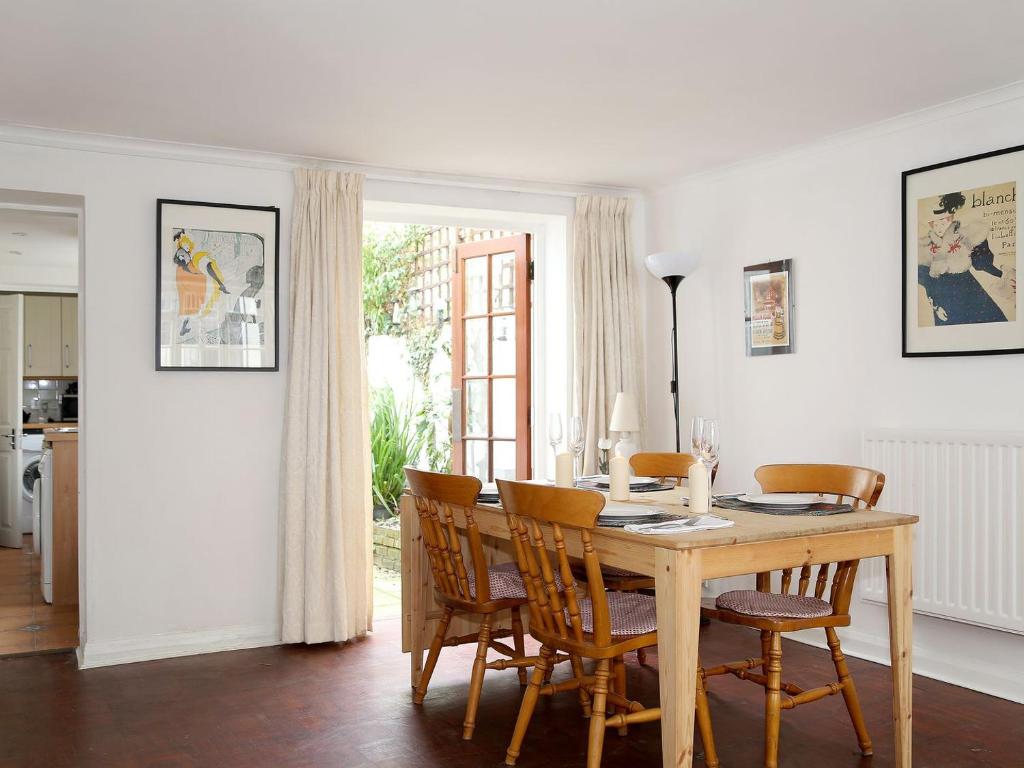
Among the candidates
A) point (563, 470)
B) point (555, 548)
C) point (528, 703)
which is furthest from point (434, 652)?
point (555, 548)

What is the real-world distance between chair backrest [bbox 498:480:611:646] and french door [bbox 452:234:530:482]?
2703 mm

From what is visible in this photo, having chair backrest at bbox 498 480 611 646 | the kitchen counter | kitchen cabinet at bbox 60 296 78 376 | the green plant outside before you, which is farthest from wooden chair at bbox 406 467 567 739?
kitchen cabinet at bbox 60 296 78 376

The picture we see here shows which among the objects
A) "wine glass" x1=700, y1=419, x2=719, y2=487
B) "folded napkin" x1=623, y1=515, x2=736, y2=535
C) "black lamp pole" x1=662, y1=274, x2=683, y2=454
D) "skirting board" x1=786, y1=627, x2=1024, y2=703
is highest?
"black lamp pole" x1=662, y1=274, x2=683, y2=454

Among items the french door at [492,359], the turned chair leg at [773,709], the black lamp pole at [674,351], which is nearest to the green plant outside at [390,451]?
the french door at [492,359]

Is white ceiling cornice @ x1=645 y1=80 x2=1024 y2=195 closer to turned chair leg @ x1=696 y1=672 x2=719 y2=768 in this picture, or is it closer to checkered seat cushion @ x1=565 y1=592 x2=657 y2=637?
checkered seat cushion @ x1=565 y1=592 x2=657 y2=637

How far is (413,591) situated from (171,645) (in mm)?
1437

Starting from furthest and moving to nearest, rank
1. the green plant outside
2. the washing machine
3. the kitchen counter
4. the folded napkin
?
the washing machine, the green plant outside, the kitchen counter, the folded napkin

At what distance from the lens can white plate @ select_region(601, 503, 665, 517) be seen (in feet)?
9.52

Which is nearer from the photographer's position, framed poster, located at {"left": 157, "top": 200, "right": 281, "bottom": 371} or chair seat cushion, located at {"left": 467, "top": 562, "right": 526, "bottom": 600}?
chair seat cushion, located at {"left": 467, "top": 562, "right": 526, "bottom": 600}

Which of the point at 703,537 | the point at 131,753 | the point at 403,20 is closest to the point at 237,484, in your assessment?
the point at 131,753

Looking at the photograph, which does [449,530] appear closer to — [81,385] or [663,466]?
[663,466]

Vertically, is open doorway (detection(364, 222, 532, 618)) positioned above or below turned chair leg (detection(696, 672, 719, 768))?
above

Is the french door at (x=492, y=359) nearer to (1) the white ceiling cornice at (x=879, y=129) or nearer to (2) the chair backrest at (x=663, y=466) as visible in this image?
(1) the white ceiling cornice at (x=879, y=129)

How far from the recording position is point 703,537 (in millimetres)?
2576
